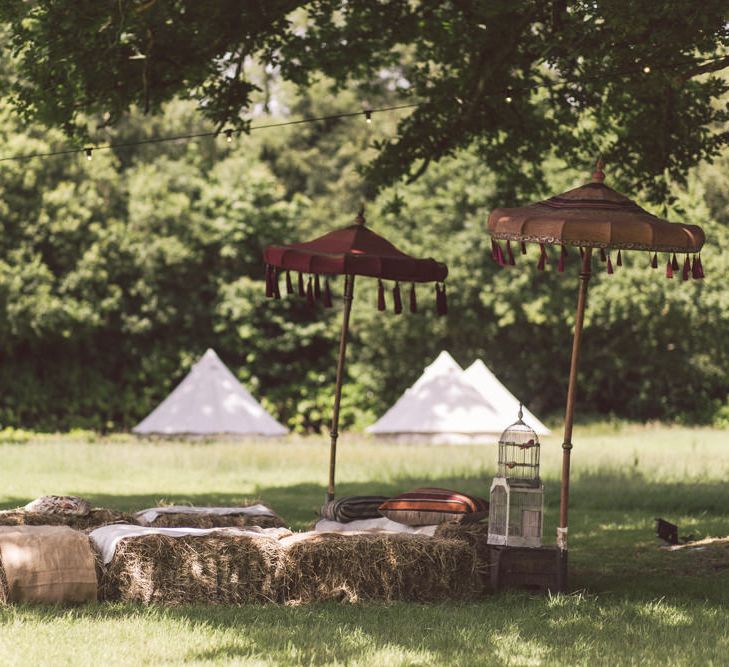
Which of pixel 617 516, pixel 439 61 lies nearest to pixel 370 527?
pixel 617 516

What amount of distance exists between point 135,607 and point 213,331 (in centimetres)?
2517

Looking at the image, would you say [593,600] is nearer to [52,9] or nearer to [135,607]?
[135,607]

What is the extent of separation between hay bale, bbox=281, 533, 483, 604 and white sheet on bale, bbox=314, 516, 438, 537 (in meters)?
0.62

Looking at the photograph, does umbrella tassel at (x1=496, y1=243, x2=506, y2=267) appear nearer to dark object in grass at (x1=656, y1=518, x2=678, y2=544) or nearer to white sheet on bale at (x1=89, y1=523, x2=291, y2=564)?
white sheet on bale at (x1=89, y1=523, x2=291, y2=564)

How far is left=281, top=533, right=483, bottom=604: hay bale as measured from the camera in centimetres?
820

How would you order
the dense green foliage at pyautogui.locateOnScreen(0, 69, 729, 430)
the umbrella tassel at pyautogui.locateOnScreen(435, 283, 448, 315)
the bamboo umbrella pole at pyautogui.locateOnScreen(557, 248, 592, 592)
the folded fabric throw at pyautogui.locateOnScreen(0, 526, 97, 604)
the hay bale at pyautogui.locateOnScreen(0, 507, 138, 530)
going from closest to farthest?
the folded fabric throw at pyautogui.locateOnScreen(0, 526, 97, 604), the bamboo umbrella pole at pyautogui.locateOnScreen(557, 248, 592, 592), the hay bale at pyautogui.locateOnScreen(0, 507, 138, 530), the umbrella tassel at pyautogui.locateOnScreen(435, 283, 448, 315), the dense green foliage at pyautogui.locateOnScreen(0, 69, 729, 430)

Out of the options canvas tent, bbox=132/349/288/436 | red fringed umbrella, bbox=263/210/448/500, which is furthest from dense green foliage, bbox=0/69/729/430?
red fringed umbrella, bbox=263/210/448/500

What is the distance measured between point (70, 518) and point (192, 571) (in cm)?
193

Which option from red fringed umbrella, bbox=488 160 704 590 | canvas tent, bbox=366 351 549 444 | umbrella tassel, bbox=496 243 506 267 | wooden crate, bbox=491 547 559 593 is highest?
red fringed umbrella, bbox=488 160 704 590

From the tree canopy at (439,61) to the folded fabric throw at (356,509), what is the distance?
3.84 m

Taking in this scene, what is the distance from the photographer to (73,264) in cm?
3017

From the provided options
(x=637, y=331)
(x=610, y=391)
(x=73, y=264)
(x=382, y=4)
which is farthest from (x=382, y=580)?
(x=610, y=391)

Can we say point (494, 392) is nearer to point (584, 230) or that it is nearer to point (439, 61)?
point (439, 61)

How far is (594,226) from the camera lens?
26.8 feet
